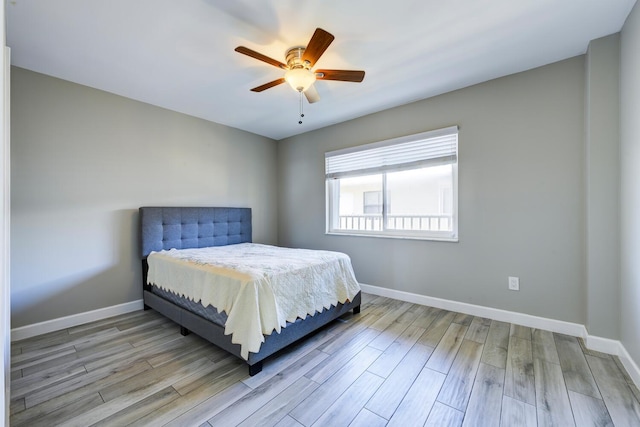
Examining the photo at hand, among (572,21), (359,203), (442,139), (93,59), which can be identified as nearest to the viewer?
(572,21)

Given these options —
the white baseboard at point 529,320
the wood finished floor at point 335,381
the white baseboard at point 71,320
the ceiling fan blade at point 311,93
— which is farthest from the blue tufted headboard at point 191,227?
the ceiling fan blade at point 311,93

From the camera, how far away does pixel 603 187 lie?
2213 mm

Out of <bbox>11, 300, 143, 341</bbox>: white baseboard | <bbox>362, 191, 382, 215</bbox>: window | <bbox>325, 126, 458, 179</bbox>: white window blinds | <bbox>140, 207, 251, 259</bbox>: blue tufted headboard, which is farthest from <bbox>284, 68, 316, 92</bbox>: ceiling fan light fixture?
<bbox>11, 300, 143, 341</bbox>: white baseboard

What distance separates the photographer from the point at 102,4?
1836mm

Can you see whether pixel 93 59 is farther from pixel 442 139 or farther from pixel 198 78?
pixel 442 139

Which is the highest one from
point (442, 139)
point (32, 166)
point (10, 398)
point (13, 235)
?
point (442, 139)

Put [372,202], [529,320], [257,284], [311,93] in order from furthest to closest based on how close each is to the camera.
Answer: [372,202] → [529,320] → [311,93] → [257,284]

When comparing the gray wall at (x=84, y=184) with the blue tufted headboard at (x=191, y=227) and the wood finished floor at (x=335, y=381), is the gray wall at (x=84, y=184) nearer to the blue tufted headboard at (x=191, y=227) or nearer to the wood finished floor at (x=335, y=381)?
the blue tufted headboard at (x=191, y=227)

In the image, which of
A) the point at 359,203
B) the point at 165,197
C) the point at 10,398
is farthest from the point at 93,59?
the point at 359,203

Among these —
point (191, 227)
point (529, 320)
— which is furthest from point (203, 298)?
point (529, 320)

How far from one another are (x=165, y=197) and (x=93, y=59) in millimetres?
1531

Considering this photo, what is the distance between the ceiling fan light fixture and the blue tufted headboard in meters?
2.17

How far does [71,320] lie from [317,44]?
11.1ft

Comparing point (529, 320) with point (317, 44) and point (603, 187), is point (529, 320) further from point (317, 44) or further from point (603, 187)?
point (317, 44)
